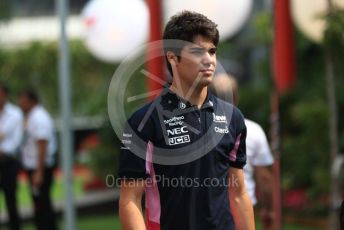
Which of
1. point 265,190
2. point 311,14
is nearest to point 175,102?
point 265,190

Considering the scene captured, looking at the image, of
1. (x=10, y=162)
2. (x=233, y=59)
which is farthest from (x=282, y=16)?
(x=233, y=59)

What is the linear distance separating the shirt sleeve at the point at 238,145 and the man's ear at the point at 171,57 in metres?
0.40

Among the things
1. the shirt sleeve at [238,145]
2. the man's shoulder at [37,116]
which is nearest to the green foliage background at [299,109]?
the man's shoulder at [37,116]

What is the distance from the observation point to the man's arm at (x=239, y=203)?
5.03 metres

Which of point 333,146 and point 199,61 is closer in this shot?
point 199,61

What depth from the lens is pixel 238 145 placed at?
197 inches

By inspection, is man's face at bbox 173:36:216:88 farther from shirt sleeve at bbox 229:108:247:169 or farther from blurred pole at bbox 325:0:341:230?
blurred pole at bbox 325:0:341:230

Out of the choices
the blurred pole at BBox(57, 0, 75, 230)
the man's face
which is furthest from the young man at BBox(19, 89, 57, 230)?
the man's face

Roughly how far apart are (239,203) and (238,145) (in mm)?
294

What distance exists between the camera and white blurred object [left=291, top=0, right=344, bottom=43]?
944 cm

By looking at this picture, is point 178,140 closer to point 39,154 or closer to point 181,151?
point 181,151

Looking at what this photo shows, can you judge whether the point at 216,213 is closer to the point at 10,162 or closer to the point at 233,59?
the point at 10,162

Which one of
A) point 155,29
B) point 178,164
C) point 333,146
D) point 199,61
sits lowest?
point 333,146

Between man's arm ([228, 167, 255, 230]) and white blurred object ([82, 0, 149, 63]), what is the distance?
479 centimetres
